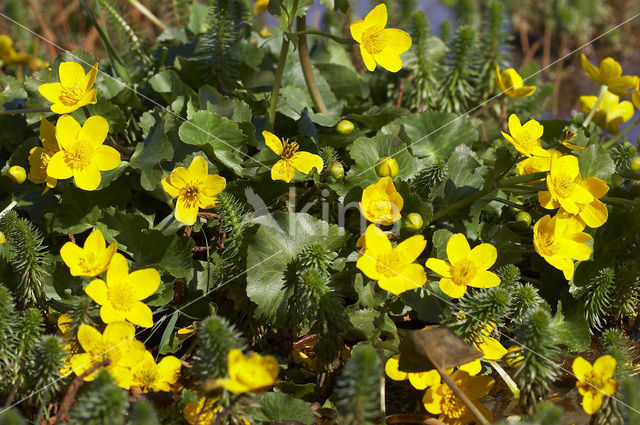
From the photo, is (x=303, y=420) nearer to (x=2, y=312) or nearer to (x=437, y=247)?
(x=437, y=247)

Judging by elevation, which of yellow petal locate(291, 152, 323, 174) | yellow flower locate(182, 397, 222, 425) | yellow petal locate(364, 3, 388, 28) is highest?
yellow petal locate(364, 3, 388, 28)


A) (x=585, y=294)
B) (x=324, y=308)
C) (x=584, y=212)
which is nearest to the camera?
(x=324, y=308)

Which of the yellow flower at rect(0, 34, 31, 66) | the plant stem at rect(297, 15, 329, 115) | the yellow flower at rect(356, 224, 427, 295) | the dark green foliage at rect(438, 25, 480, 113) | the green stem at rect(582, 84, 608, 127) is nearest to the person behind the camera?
the yellow flower at rect(356, 224, 427, 295)

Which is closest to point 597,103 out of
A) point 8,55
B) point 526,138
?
point 526,138

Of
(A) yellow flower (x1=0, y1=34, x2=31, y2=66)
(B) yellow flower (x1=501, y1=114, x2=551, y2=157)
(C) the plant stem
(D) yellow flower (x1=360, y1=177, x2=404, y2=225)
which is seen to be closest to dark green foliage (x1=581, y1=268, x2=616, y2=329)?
(B) yellow flower (x1=501, y1=114, x2=551, y2=157)

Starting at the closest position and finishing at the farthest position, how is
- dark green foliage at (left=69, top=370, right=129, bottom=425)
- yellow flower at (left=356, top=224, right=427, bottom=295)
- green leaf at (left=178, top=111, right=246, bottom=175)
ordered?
dark green foliage at (left=69, top=370, right=129, bottom=425) < yellow flower at (left=356, top=224, right=427, bottom=295) < green leaf at (left=178, top=111, right=246, bottom=175)

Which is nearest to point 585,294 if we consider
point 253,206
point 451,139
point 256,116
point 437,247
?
point 437,247

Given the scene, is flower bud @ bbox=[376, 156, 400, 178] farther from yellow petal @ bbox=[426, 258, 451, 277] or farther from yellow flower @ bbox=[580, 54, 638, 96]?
yellow flower @ bbox=[580, 54, 638, 96]

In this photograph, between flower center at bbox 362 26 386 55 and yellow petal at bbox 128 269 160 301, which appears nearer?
yellow petal at bbox 128 269 160 301
